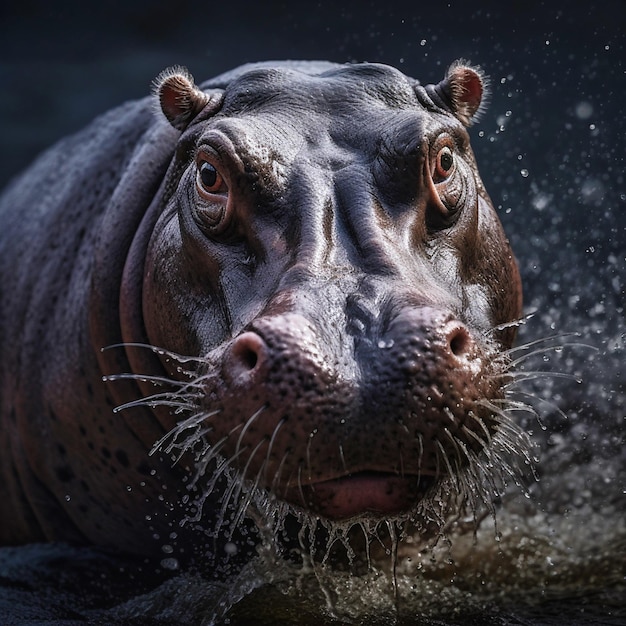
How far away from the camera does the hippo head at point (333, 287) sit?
8.08ft

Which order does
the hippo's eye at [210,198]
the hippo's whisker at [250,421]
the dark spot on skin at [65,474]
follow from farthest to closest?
the dark spot on skin at [65,474]
the hippo's eye at [210,198]
the hippo's whisker at [250,421]

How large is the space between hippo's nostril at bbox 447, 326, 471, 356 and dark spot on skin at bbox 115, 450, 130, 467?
1860 millimetres

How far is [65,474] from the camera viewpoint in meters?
4.29

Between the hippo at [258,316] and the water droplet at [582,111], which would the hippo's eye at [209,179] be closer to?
the hippo at [258,316]

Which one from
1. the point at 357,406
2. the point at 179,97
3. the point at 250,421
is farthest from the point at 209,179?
the point at 357,406

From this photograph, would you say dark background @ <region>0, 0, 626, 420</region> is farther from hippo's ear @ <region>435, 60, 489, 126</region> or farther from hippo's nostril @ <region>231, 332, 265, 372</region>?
hippo's nostril @ <region>231, 332, 265, 372</region>

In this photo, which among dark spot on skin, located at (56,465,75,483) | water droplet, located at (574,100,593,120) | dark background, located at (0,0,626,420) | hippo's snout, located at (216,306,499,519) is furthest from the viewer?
water droplet, located at (574,100,593,120)

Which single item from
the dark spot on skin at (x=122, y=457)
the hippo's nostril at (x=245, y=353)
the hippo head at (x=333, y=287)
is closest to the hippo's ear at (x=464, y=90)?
the hippo head at (x=333, y=287)

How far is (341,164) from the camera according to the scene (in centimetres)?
317

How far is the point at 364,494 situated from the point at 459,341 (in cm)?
46

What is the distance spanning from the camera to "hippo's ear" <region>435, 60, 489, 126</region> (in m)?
3.68

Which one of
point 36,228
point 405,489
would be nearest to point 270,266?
point 405,489

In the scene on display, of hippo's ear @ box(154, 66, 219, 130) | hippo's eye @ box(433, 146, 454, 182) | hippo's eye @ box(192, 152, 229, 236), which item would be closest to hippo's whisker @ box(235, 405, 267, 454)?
hippo's eye @ box(192, 152, 229, 236)

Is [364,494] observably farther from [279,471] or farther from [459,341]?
[459,341]
